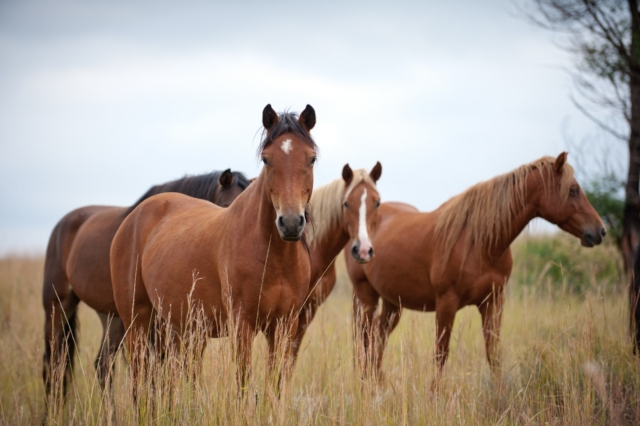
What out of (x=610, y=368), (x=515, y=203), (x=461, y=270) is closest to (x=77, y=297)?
(x=461, y=270)

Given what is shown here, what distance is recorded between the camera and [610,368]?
193 inches

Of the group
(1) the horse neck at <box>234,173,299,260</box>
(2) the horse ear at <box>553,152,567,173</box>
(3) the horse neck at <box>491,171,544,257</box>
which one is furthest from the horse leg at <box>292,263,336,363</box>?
(2) the horse ear at <box>553,152,567,173</box>

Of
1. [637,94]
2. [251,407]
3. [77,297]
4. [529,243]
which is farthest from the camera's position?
[529,243]

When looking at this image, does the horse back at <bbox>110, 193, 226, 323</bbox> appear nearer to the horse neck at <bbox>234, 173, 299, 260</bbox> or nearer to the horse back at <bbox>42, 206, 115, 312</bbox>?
the horse neck at <bbox>234, 173, 299, 260</bbox>

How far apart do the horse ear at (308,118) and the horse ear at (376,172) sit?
2.45 m

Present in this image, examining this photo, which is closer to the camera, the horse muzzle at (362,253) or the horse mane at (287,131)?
the horse mane at (287,131)

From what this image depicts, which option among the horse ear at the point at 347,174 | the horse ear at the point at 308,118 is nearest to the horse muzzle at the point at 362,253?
the horse ear at the point at 347,174

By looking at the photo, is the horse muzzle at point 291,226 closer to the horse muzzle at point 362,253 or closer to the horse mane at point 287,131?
the horse mane at point 287,131

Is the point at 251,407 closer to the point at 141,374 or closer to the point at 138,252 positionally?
the point at 141,374

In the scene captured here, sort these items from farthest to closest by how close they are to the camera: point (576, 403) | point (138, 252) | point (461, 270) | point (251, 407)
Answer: point (461, 270)
point (138, 252)
point (576, 403)
point (251, 407)

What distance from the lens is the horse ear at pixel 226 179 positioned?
5.47 m

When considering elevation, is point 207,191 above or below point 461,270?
above

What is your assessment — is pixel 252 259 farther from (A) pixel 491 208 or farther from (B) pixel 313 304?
(A) pixel 491 208

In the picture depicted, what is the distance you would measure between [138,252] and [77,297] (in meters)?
2.32
